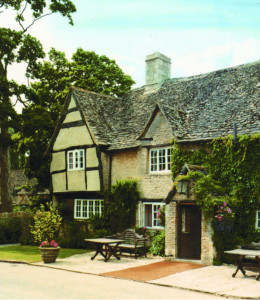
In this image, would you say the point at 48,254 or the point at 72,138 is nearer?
the point at 48,254

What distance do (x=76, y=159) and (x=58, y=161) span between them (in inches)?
58.6

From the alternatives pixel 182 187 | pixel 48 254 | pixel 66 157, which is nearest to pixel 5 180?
pixel 66 157

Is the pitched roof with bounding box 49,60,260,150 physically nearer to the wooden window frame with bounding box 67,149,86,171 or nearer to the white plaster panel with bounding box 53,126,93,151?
the white plaster panel with bounding box 53,126,93,151

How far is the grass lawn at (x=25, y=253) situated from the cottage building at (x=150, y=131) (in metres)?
3.37

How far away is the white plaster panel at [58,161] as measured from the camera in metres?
24.1

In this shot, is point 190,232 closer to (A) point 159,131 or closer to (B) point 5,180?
(A) point 159,131

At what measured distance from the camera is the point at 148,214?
20.3 m

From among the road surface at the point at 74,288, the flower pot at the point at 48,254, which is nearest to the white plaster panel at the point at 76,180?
the flower pot at the point at 48,254

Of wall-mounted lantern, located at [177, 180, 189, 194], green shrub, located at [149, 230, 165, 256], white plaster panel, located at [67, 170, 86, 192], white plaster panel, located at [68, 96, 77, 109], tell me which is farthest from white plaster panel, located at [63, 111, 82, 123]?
wall-mounted lantern, located at [177, 180, 189, 194]

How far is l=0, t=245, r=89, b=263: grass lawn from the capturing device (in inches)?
671

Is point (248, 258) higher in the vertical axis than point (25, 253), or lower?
higher

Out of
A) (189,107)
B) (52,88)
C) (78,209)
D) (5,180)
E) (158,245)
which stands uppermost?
(52,88)

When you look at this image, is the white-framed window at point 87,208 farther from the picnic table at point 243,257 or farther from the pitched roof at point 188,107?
the picnic table at point 243,257

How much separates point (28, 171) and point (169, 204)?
15424mm
